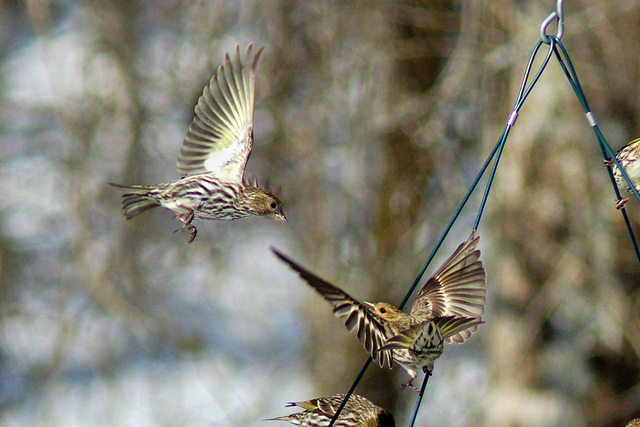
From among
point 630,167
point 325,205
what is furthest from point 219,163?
point 325,205

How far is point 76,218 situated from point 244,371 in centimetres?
285

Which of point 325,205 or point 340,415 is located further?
point 325,205

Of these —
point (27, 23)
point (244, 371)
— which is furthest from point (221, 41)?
point (244, 371)

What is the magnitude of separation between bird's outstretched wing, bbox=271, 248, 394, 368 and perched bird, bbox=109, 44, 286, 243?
47 cm

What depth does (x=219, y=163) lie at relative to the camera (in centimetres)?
289

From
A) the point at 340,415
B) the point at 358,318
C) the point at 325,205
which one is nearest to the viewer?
the point at 358,318

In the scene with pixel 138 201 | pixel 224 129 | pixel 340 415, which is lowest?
pixel 340 415

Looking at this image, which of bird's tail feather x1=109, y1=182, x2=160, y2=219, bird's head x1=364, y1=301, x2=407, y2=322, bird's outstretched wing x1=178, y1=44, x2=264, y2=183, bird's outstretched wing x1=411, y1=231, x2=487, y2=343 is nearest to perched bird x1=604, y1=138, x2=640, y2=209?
bird's outstretched wing x1=411, y1=231, x2=487, y2=343

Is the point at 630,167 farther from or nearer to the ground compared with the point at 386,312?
farther from the ground

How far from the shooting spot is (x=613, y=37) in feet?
18.5

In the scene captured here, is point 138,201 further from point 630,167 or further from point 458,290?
point 630,167

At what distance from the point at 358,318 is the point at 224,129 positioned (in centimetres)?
101

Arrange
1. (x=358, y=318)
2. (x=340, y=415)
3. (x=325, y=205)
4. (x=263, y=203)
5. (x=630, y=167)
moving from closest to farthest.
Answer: (x=358, y=318), (x=263, y=203), (x=630, y=167), (x=340, y=415), (x=325, y=205)

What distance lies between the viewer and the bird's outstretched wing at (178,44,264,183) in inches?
109
